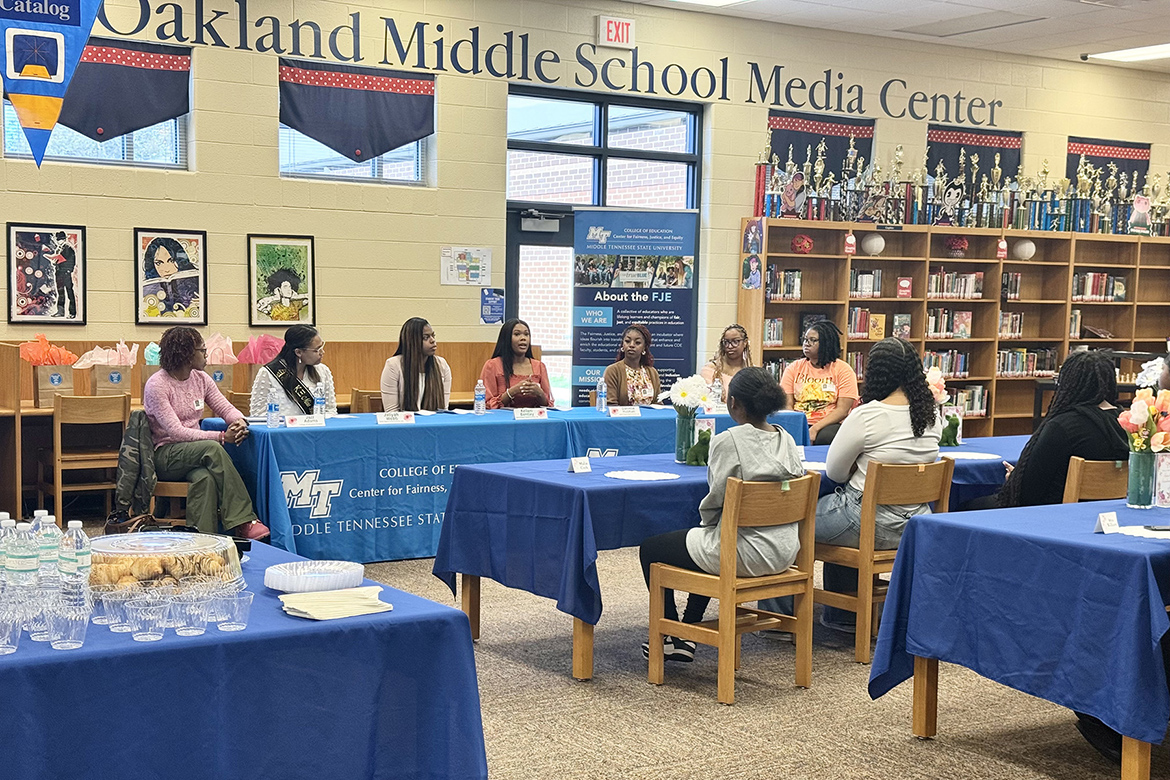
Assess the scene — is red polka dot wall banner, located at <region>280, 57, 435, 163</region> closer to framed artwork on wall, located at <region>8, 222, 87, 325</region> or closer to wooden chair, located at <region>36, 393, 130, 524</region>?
framed artwork on wall, located at <region>8, 222, 87, 325</region>

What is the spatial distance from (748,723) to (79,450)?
5083 mm

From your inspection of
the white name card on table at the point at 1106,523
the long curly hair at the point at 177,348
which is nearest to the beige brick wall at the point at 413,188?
the long curly hair at the point at 177,348

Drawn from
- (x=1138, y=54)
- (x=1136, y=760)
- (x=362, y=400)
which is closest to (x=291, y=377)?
(x=362, y=400)

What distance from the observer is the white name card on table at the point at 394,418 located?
6089 millimetres

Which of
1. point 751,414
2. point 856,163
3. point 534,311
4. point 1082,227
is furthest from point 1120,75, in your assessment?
point 751,414

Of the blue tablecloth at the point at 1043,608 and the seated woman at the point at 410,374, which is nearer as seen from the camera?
the blue tablecloth at the point at 1043,608

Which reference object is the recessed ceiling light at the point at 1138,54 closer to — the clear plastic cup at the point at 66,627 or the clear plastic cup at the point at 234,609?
the clear plastic cup at the point at 234,609

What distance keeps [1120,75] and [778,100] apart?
3921 millimetres

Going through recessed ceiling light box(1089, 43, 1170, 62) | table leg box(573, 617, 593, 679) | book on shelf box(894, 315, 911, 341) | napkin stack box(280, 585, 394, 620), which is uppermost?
recessed ceiling light box(1089, 43, 1170, 62)

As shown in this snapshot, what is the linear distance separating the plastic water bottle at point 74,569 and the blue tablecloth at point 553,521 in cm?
215

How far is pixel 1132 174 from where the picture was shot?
1185 centimetres

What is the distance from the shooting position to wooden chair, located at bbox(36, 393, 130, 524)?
684 centimetres

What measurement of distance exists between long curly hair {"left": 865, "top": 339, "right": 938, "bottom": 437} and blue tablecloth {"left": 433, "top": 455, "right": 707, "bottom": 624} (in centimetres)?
77

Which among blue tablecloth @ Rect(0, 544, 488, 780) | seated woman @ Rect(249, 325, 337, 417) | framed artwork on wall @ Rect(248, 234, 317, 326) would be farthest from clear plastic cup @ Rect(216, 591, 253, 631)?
framed artwork on wall @ Rect(248, 234, 317, 326)
